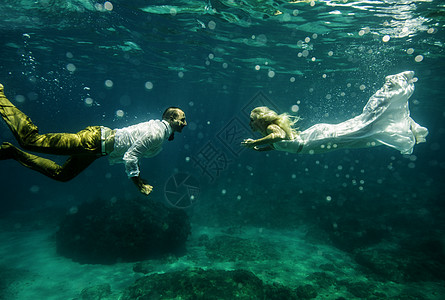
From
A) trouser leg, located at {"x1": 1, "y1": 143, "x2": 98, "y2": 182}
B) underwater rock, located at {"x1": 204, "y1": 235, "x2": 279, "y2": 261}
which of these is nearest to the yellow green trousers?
trouser leg, located at {"x1": 1, "y1": 143, "x2": 98, "y2": 182}

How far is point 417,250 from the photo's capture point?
11.8m

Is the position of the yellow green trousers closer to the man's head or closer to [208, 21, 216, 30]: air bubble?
the man's head

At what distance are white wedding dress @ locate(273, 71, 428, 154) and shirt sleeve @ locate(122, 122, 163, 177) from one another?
8.49 feet

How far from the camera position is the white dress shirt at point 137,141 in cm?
387

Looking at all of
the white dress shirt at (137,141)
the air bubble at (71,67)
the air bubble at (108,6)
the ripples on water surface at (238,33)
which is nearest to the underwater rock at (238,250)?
the white dress shirt at (137,141)

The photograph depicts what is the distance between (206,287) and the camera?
24.1 ft

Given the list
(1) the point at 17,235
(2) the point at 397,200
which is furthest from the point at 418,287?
(1) the point at 17,235

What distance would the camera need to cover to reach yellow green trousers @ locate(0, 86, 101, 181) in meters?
3.75

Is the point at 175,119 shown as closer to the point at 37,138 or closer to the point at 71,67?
the point at 37,138

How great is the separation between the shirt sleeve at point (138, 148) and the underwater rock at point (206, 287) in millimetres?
5392

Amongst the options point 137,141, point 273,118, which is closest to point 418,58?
point 273,118

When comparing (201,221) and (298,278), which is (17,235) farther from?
(298,278)

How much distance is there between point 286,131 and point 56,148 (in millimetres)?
4285

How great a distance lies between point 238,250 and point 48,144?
10.5 metres
